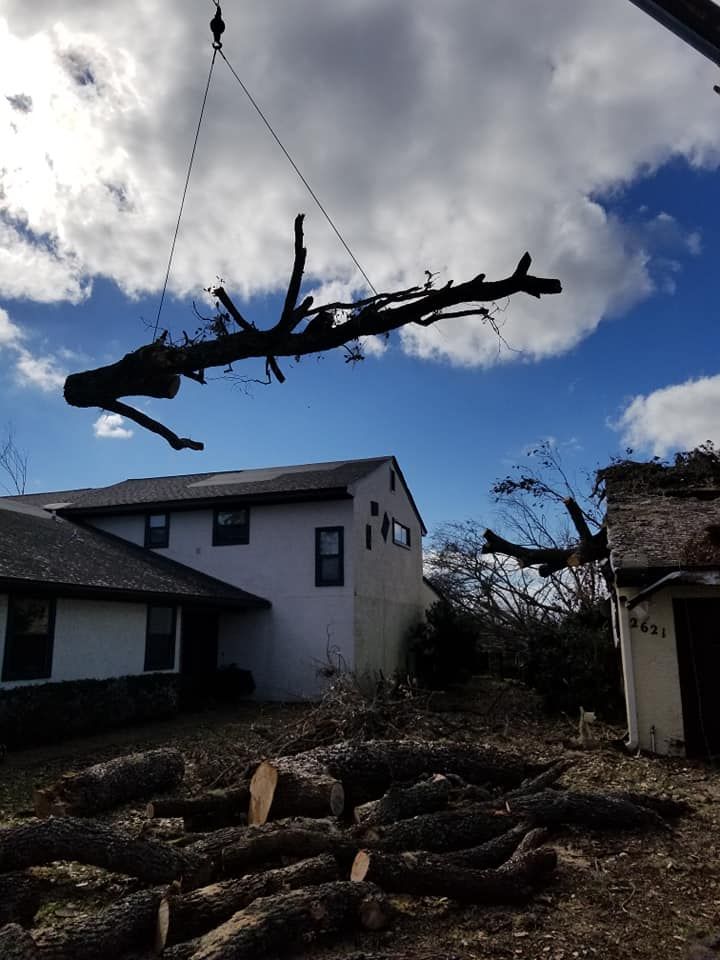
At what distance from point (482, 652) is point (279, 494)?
8.42m

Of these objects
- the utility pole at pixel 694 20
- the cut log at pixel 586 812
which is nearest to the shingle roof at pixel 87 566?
the cut log at pixel 586 812

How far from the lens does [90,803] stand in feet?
21.5

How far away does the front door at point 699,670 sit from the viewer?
8969 millimetres

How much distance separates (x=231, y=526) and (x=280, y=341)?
15814mm

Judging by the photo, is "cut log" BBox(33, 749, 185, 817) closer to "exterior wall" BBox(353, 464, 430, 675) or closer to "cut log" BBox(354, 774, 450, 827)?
"cut log" BBox(354, 774, 450, 827)

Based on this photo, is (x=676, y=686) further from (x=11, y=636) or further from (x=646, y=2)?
(x=11, y=636)

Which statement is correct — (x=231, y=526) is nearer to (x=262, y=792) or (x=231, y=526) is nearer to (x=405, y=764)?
(x=405, y=764)

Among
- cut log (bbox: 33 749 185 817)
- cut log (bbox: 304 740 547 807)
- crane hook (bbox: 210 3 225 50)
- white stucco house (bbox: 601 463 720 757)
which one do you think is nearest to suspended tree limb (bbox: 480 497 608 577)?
white stucco house (bbox: 601 463 720 757)

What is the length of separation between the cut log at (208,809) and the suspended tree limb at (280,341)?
4050 millimetres

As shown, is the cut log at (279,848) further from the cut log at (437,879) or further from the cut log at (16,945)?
the cut log at (16,945)

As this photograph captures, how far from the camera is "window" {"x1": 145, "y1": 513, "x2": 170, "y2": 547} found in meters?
18.6

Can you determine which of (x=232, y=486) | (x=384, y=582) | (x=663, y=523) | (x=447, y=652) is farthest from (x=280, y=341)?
(x=447, y=652)

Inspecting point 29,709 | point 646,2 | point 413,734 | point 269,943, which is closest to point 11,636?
point 29,709

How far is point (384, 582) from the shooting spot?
768 inches
